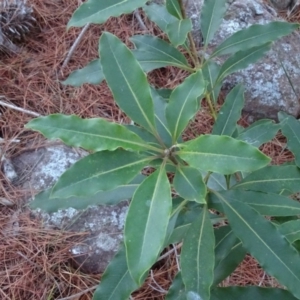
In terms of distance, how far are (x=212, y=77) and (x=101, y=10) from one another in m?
0.42

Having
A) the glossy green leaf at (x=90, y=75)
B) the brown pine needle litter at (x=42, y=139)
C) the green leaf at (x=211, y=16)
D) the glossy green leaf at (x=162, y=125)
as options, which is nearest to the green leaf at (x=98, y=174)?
the glossy green leaf at (x=162, y=125)

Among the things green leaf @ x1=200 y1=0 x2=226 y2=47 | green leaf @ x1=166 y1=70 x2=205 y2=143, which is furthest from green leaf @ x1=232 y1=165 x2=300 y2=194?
green leaf @ x1=200 y1=0 x2=226 y2=47

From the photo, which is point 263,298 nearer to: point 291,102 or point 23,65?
point 291,102

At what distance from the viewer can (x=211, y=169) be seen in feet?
2.52

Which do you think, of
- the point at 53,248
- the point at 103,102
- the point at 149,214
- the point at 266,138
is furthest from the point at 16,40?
the point at 149,214

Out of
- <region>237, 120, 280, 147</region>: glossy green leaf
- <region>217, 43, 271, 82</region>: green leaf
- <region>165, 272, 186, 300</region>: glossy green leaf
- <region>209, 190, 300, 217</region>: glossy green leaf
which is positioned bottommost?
<region>165, 272, 186, 300</region>: glossy green leaf

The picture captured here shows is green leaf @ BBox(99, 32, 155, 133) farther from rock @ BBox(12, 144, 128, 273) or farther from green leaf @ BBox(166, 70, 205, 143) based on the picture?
rock @ BBox(12, 144, 128, 273)

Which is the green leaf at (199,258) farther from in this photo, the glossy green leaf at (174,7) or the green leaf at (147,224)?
the glossy green leaf at (174,7)

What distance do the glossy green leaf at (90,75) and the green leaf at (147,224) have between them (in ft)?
1.67

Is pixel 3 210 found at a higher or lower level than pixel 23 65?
lower

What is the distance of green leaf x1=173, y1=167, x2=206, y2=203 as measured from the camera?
0.81 metres

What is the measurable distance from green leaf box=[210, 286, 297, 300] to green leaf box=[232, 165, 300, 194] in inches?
8.4

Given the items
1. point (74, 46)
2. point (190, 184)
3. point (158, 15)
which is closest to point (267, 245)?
point (190, 184)

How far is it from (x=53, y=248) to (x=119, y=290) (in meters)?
0.63
